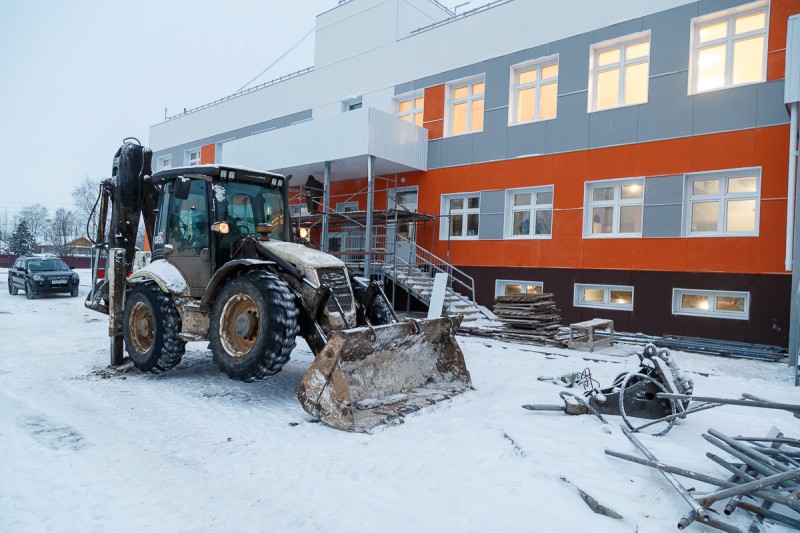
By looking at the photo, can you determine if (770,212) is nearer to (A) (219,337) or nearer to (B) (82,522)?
(A) (219,337)

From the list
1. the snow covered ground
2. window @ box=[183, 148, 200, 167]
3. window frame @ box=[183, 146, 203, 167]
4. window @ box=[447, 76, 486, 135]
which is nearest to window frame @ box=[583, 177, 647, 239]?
window @ box=[447, 76, 486, 135]

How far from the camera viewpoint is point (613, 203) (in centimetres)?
1367

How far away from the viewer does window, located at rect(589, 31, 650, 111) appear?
13422mm

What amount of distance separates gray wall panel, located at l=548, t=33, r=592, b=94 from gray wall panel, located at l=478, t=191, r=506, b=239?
3.38 metres

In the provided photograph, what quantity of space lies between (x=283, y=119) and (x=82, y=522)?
68.5 feet

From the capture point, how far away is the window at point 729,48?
465 inches

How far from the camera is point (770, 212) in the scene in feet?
36.9

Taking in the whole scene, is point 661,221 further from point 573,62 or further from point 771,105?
point 573,62

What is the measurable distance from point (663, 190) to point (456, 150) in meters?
6.32

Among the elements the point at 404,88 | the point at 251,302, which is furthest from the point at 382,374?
the point at 404,88

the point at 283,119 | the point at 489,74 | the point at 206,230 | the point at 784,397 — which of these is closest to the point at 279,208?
the point at 206,230

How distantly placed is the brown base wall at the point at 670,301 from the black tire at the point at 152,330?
33.5 feet

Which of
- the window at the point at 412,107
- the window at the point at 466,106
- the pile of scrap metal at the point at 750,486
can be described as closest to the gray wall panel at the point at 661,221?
the window at the point at 466,106

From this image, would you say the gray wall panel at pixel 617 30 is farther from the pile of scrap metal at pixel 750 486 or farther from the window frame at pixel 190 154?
the window frame at pixel 190 154
